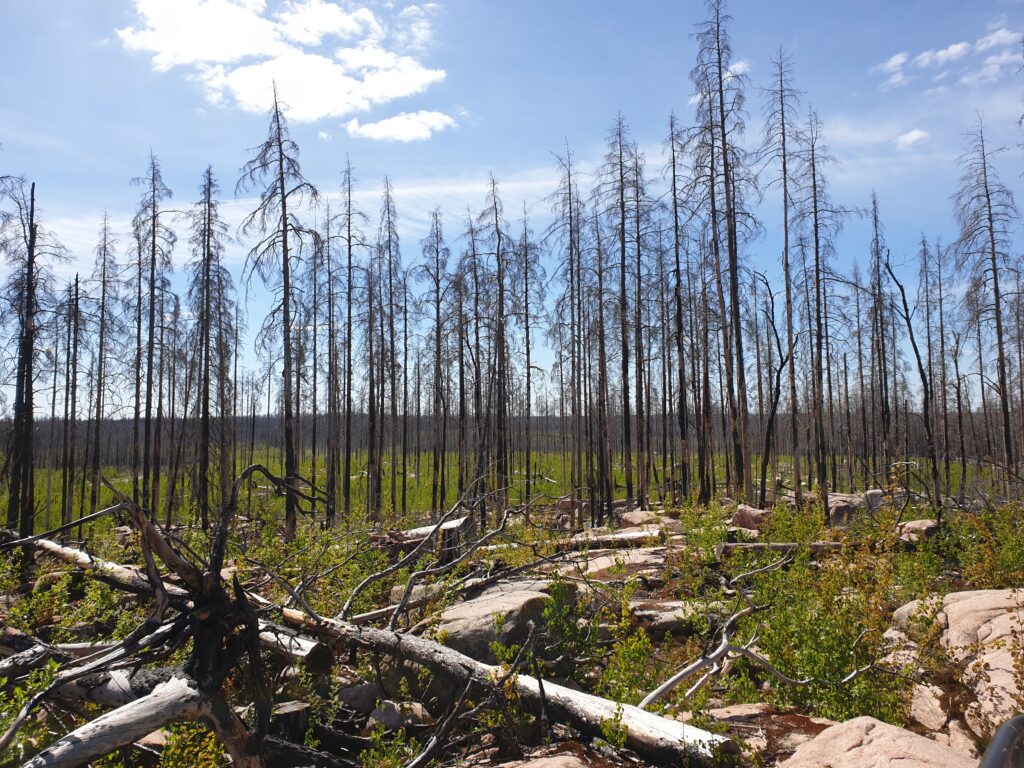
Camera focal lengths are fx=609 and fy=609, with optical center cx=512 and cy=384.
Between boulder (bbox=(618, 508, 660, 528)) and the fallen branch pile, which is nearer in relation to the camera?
→ the fallen branch pile

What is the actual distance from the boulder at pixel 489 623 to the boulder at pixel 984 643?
3049 mm

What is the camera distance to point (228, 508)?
3.63 m

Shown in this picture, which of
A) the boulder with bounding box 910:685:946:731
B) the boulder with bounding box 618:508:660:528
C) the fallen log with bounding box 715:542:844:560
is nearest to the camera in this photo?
the boulder with bounding box 910:685:946:731

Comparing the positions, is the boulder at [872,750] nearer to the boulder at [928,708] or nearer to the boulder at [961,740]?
the boulder at [961,740]

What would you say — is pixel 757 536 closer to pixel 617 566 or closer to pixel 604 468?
pixel 617 566

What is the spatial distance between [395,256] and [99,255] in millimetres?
9270

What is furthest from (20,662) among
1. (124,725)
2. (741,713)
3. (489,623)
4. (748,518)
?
(748,518)

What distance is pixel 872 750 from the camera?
2939mm

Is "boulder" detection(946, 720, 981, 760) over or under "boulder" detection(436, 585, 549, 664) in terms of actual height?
under

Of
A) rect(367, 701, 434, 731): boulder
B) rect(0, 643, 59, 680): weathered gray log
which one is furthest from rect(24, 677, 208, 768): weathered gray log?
rect(367, 701, 434, 731): boulder

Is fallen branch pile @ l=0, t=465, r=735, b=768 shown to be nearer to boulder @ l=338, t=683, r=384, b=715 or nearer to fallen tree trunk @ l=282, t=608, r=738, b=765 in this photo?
fallen tree trunk @ l=282, t=608, r=738, b=765

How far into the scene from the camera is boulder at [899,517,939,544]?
9117 mm

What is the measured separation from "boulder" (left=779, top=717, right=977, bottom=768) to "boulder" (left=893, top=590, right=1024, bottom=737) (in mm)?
952

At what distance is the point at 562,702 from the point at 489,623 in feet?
4.32
